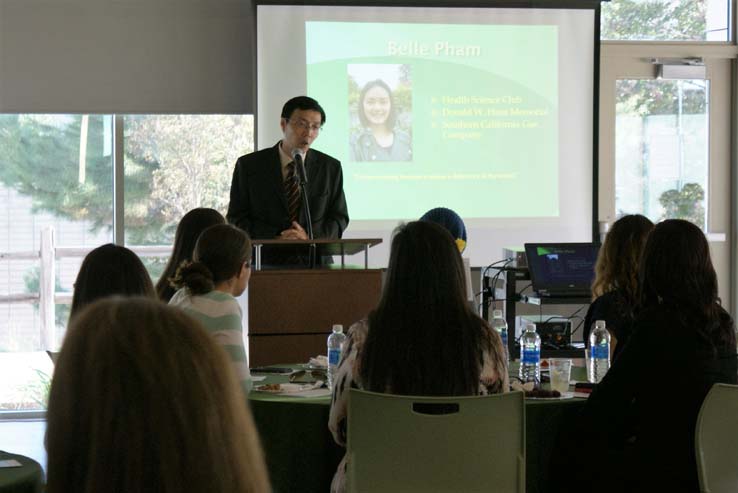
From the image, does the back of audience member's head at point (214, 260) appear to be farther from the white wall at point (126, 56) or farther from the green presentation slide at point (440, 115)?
the white wall at point (126, 56)

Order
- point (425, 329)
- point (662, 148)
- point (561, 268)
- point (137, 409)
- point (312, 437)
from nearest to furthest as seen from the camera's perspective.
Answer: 1. point (137, 409)
2. point (425, 329)
3. point (312, 437)
4. point (561, 268)
5. point (662, 148)

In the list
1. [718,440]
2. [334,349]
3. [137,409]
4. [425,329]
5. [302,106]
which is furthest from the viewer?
[302,106]

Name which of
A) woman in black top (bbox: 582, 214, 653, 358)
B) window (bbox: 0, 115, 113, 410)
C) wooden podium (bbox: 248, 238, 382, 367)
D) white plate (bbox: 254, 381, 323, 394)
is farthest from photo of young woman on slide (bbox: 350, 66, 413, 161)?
white plate (bbox: 254, 381, 323, 394)

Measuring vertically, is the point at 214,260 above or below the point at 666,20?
below

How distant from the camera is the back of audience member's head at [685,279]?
265 cm

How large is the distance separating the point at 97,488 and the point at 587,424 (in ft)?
6.88

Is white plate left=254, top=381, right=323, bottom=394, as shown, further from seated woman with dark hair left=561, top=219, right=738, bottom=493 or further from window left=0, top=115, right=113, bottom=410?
window left=0, top=115, right=113, bottom=410

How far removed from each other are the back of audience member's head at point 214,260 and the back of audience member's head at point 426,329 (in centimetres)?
69

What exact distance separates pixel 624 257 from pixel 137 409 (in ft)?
9.45

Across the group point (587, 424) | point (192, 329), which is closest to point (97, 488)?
point (192, 329)

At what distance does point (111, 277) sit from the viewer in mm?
2508

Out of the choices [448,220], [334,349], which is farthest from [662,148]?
[334,349]

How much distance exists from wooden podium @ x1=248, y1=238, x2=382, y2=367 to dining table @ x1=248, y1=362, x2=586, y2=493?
794 millimetres

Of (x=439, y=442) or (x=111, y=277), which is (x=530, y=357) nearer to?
(x=439, y=442)
